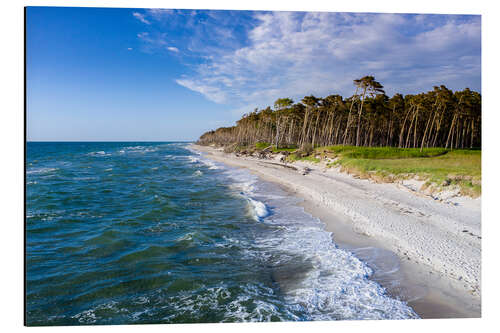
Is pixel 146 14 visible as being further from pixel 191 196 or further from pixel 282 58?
pixel 191 196

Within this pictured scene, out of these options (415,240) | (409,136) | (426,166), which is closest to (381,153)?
(426,166)

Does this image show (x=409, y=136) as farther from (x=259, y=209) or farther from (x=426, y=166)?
(x=259, y=209)

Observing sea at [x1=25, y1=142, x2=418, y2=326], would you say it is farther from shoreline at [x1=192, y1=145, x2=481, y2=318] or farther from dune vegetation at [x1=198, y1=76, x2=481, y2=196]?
dune vegetation at [x1=198, y1=76, x2=481, y2=196]

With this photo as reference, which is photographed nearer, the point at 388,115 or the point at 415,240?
the point at 415,240

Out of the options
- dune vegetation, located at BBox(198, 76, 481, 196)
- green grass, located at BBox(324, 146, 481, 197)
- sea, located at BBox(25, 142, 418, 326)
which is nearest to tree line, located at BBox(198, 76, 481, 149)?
dune vegetation, located at BBox(198, 76, 481, 196)

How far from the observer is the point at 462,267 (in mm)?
Answer: 5352

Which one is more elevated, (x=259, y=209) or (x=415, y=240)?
(x=415, y=240)

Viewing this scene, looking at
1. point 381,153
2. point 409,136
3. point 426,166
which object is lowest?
point 426,166

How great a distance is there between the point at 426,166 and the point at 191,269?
15.2 metres

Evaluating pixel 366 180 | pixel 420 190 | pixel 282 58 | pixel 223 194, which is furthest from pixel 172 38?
pixel 366 180

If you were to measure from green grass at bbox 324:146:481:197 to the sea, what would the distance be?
474 centimetres

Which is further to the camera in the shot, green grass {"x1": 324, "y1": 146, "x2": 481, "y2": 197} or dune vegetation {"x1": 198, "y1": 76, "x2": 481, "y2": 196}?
dune vegetation {"x1": 198, "y1": 76, "x2": 481, "y2": 196}

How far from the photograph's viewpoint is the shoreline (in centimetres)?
466

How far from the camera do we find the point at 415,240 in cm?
693
